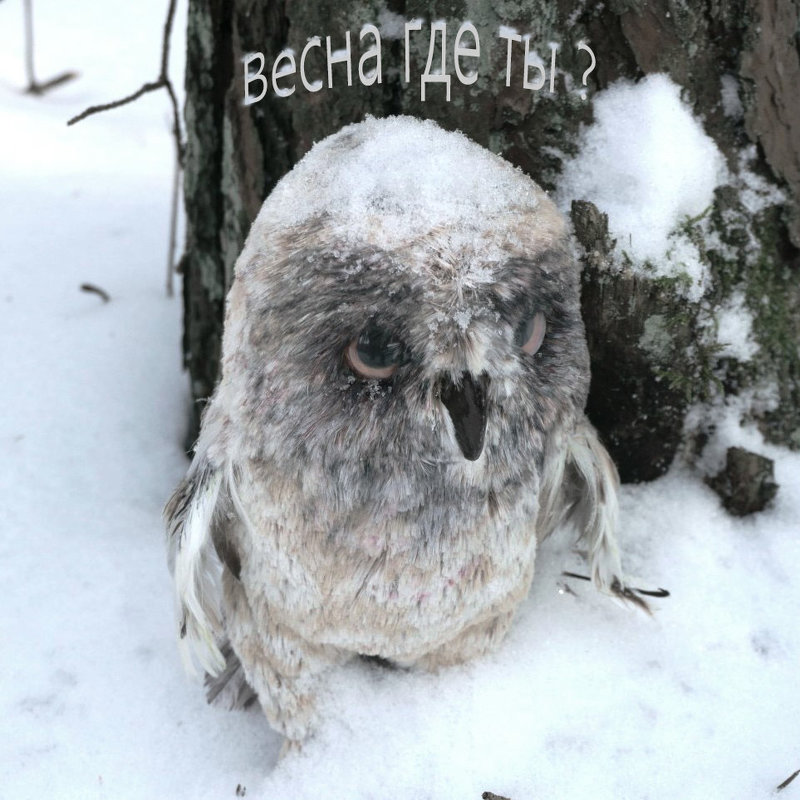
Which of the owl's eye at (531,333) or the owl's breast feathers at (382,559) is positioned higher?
the owl's eye at (531,333)

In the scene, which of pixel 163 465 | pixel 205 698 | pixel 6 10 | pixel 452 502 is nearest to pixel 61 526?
pixel 163 465

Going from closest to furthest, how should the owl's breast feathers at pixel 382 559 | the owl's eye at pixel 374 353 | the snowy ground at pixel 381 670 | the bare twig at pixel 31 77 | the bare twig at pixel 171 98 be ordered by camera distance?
the owl's eye at pixel 374 353
the owl's breast feathers at pixel 382 559
the snowy ground at pixel 381 670
the bare twig at pixel 171 98
the bare twig at pixel 31 77

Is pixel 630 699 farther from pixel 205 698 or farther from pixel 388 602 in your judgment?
pixel 205 698

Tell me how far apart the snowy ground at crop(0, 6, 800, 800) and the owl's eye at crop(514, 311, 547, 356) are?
598 mm

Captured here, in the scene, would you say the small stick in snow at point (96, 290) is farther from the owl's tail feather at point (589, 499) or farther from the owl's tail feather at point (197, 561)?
the owl's tail feather at point (589, 499)

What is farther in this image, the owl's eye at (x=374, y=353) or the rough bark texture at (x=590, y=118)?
the rough bark texture at (x=590, y=118)

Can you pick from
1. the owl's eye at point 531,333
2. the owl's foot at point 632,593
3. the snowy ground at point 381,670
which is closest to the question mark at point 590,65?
the owl's eye at point 531,333

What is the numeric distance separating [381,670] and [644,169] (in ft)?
3.29

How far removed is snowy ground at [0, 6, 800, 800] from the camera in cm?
143

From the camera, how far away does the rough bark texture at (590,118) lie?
4.86 ft

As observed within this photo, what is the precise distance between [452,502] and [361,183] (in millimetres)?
489

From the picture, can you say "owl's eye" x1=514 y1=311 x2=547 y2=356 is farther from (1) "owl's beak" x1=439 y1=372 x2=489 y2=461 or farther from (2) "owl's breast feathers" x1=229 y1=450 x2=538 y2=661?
(2) "owl's breast feathers" x1=229 y1=450 x2=538 y2=661

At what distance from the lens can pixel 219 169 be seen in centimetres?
185

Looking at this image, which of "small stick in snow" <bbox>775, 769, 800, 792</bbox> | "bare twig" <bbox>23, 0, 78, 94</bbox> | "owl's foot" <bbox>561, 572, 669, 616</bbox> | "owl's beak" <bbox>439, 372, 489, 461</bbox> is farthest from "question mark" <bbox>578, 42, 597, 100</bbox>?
"bare twig" <bbox>23, 0, 78, 94</bbox>
